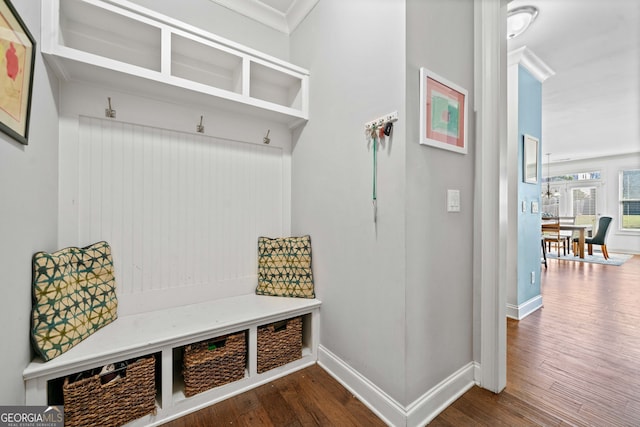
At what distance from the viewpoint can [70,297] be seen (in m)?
1.30

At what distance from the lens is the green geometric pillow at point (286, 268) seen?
1.98 meters

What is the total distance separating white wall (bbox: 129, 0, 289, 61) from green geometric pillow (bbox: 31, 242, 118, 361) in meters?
1.55

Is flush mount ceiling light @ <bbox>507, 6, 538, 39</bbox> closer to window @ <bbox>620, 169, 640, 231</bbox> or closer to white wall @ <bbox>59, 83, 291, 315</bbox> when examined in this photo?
white wall @ <bbox>59, 83, 291, 315</bbox>

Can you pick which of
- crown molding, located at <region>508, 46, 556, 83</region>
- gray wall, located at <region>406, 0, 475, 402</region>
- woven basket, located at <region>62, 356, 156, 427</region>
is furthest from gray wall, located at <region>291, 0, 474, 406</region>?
crown molding, located at <region>508, 46, 556, 83</region>

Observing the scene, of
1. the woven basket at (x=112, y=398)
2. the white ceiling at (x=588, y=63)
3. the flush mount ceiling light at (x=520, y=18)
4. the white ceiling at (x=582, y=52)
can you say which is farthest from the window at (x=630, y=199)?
the woven basket at (x=112, y=398)

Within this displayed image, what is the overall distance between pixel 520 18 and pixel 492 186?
1732 millimetres

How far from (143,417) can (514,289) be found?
3143mm

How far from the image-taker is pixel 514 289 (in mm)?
2676

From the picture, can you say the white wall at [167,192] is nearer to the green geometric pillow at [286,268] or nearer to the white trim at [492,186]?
the green geometric pillow at [286,268]

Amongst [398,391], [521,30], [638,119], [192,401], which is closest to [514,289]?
[398,391]

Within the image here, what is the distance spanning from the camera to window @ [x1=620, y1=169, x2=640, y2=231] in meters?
6.91

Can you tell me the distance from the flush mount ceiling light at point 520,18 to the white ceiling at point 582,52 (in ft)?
0.16

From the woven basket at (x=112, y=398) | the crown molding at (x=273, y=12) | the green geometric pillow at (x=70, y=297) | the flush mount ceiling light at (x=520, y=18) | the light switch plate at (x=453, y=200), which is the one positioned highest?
the flush mount ceiling light at (x=520, y=18)

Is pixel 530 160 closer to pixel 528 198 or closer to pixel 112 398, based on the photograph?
pixel 528 198
